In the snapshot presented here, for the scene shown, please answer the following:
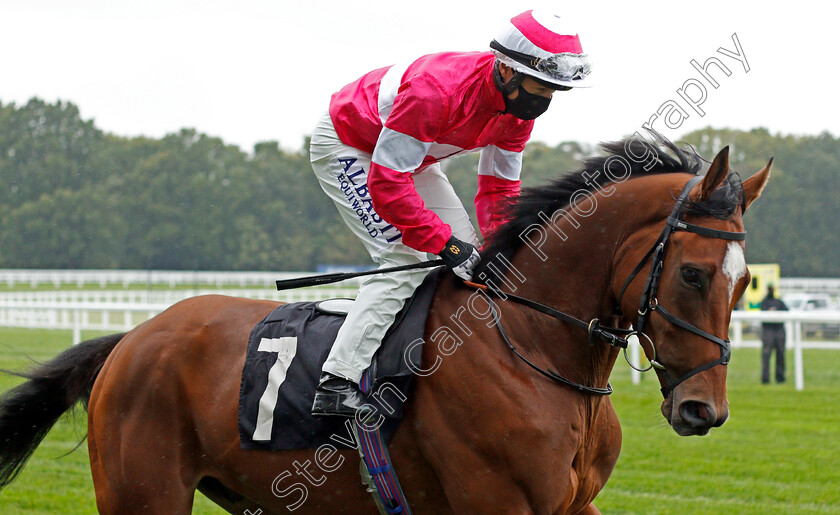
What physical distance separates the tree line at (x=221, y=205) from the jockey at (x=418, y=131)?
110 feet

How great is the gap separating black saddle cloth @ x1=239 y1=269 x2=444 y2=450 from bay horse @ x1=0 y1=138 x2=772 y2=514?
50mm

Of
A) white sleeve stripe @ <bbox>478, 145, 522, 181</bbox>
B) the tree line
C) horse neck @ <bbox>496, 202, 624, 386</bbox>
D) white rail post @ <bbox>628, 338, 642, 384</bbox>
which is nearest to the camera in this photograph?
horse neck @ <bbox>496, 202, 624, 386</bbox>

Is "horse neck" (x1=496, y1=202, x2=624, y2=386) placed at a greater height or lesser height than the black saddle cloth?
greater

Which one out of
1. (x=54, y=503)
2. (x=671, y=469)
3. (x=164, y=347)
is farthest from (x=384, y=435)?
(x=671, y=469)

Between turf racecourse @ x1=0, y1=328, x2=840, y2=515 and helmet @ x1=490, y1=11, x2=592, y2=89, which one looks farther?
turf racecourse @ x1=0, y1=328, x2=840, y2=515

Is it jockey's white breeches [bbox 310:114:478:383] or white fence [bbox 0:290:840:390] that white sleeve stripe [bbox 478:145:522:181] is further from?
white fence [bbox 0:290:840:390]

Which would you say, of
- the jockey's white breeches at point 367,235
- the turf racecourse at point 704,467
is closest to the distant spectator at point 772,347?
the turf racecourse at point 704,467

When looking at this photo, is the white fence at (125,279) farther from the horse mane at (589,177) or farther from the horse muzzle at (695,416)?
the horse muzzle at (695,416)

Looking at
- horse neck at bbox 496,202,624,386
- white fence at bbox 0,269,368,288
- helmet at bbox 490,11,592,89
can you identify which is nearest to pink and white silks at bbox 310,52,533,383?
helmet at bbox 490,11,592,89

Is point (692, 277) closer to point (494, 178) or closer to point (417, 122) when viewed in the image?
point (417, 122)

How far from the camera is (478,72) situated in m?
2.99

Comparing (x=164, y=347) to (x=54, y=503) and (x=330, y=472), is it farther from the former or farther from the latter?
(x=54, y=503)

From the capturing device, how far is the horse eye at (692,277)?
252cm

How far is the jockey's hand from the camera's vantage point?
9.62ft
